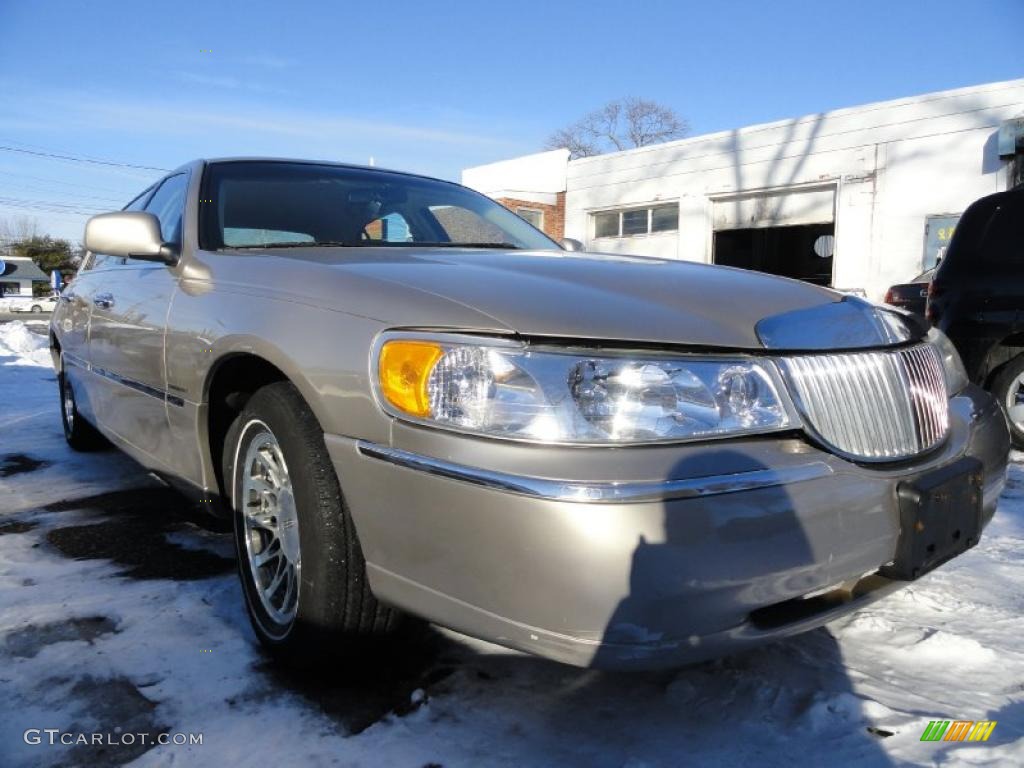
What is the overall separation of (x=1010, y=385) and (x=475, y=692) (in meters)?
4.59

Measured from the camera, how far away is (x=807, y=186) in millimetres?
13203

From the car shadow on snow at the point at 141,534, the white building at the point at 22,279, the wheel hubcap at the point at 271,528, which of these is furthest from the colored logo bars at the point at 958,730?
the white building at the point at 22,279

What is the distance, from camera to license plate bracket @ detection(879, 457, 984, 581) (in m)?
1.71

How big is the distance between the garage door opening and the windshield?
42.8 ft

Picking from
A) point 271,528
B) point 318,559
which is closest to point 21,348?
point 271,528

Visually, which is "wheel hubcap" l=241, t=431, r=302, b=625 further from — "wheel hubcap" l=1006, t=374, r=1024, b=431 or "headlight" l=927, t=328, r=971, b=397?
"wheel hubcap" l=1006, t=374, r=1024, b=431

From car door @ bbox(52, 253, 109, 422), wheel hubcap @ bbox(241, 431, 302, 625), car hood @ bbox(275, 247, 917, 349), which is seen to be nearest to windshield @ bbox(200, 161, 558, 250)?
car hood @ bbox(275, 247, 917, 349)

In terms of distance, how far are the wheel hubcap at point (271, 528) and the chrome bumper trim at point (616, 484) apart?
0.69m

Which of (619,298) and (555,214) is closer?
(619,298)

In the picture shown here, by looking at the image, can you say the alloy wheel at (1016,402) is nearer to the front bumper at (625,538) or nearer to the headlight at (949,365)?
the headlight at (949,365)

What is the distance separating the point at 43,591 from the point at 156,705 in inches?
38.1

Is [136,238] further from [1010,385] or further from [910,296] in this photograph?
[910,296]

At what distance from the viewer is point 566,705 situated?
193cm

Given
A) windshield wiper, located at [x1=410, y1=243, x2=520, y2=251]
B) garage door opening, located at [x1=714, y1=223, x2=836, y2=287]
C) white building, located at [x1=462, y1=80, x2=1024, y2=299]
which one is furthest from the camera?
garage door opening, located at [x1=714, y1=223, x2=836, y2=287]
